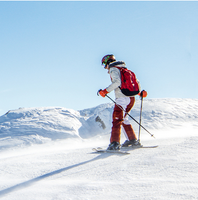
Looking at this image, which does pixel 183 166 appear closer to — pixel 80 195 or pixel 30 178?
pixel 80 195

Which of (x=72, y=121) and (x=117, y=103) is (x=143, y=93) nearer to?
(x=117, y=103)

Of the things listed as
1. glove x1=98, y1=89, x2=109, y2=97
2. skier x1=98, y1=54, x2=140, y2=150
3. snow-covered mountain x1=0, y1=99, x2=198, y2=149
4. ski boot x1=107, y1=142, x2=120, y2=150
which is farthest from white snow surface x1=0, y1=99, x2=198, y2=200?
glove x1=98, y1=89, x2=109, y2=97

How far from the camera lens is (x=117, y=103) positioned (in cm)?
400

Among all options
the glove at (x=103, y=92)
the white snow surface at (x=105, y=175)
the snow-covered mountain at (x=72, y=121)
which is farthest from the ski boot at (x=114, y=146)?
the snow-covered mountain at (x=72, y=121)

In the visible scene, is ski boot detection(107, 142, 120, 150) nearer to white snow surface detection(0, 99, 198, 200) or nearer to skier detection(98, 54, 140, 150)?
skier detection(98, 54, 140, 150)

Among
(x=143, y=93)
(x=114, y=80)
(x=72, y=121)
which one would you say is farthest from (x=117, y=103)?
(x=72, y=121)

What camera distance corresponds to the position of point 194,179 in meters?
1.94

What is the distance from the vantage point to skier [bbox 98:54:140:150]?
3.79m

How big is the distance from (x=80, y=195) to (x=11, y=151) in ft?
13.7

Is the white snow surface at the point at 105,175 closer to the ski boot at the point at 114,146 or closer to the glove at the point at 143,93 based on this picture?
the ski boot at the point at 114,146

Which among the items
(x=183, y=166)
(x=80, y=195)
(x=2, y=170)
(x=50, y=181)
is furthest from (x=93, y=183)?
(x=2, y=170)

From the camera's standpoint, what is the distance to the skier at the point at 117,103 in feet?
12.5

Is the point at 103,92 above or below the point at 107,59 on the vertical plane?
below

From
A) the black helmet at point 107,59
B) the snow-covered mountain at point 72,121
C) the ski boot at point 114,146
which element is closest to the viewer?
the ski boot at point 114,146
